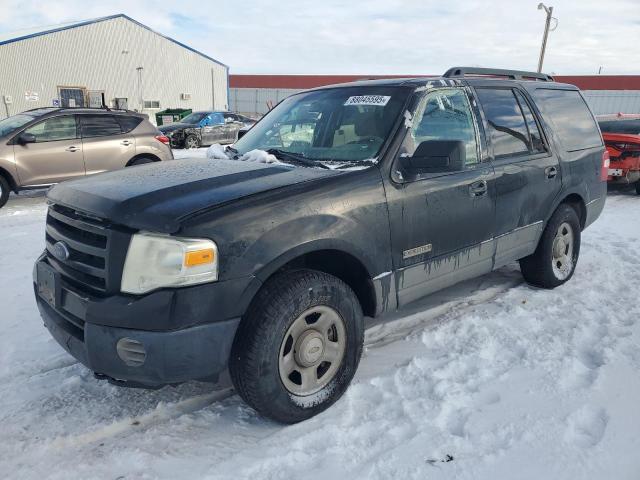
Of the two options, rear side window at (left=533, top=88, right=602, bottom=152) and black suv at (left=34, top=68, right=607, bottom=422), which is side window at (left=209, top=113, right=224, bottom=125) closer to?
black suv at (left=34, top=68, right=607, bottom=422)

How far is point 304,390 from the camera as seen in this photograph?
2775 mm

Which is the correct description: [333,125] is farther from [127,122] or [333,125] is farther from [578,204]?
[127,122]

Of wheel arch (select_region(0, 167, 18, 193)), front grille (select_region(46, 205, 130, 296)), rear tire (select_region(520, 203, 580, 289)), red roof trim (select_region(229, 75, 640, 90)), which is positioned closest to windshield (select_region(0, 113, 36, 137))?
wheel arch (select_region(0, 167, 18, 193))

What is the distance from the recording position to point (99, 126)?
368 inches

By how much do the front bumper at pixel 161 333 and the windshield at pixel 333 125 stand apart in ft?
4.44

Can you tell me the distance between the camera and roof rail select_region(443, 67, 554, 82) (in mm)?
4281

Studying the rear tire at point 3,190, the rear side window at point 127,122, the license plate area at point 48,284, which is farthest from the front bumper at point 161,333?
the rear side window at point 127,122

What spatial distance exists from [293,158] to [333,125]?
42cm

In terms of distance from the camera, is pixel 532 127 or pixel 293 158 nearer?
pixel 293 158

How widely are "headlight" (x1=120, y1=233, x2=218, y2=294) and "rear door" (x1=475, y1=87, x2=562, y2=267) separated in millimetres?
2355

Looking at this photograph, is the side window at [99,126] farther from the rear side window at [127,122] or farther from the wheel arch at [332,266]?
the wheel arch at [332,266]

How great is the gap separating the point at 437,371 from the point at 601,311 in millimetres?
1830

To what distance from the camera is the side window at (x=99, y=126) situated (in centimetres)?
920

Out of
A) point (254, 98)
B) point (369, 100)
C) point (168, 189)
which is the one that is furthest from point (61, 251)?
point (254, 98)
